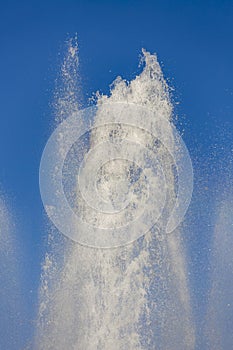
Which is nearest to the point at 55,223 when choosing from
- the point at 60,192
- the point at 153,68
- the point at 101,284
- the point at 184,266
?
the point at 60,192

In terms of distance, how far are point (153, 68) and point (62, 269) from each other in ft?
15.5

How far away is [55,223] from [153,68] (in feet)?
12.9

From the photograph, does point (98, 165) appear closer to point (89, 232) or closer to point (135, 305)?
point (89, 232)

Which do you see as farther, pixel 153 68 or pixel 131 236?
pixel 153 68

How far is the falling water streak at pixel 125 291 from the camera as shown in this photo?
14242mm

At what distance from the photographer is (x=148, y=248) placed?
14758mm

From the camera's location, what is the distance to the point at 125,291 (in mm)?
14289

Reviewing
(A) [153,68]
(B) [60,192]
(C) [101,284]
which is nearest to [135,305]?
(C) [101,284]

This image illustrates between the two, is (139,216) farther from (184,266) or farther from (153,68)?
(153,68)

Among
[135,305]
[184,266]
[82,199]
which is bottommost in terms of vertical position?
[135,305]

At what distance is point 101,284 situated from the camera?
1445 cm

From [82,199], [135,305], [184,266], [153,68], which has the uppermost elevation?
[153,68]

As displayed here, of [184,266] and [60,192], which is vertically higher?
[60,192]

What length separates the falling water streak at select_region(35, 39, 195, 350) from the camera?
1424cm
